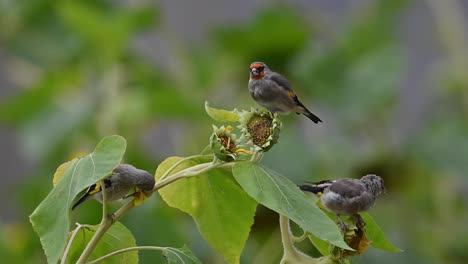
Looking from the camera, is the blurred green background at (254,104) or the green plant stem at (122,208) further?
the blurred green background at (254,104)

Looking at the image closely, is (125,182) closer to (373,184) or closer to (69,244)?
(69,244)

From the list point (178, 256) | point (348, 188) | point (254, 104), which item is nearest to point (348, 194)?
point (348, 188)

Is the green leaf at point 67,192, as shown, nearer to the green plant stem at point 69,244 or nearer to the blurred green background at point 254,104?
the green plant stem at point 69,244

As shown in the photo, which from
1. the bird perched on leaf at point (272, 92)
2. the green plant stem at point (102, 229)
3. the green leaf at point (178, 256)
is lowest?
the green leaf at point (178, 256)

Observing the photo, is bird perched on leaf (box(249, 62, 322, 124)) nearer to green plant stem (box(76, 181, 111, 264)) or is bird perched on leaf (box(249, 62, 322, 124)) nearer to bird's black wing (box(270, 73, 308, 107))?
bird's black wing (box(270, 73, 308, 107))

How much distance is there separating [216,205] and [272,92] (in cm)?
8

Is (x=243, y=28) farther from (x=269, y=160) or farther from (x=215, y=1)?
(x=215, y=1)

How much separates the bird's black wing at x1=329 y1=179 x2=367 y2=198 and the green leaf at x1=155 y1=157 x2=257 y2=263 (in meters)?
0.07

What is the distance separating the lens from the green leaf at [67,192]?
447mm

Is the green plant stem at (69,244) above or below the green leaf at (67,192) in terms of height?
below

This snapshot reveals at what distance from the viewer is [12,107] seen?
1.69 m

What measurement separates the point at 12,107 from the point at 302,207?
1291mm

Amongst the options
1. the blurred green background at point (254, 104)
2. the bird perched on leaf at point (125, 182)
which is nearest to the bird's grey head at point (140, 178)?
the bird perched on leaf at point (125, 182)

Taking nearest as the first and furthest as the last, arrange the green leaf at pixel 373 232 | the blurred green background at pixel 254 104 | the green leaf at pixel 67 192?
the green leaf at pixel 67 192 → the green leaf at pixel 373 232 → the blurred green background at pixel 254 104
